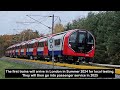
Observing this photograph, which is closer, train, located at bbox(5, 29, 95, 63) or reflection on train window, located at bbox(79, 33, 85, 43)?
train, located at bbox(5, 29, 95, 63)

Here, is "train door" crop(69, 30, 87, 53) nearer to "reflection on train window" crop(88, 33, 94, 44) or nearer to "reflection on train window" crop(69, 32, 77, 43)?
"reflection on train window" crop(69, 32, 77, 43)

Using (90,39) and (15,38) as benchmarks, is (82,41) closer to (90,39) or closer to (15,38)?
(90,39)

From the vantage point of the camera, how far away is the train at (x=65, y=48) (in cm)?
956

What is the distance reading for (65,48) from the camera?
11.5m

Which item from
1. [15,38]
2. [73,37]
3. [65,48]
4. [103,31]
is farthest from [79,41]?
[15,38]

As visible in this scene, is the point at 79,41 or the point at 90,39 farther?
the point at 79,41

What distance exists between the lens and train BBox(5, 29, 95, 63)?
9562 millimetres

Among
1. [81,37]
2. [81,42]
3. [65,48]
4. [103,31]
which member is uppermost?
[103,31]

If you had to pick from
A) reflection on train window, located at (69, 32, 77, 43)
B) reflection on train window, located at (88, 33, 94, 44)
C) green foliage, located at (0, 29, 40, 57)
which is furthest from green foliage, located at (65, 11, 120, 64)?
green foliage, located at (0, 29, 40, 57)

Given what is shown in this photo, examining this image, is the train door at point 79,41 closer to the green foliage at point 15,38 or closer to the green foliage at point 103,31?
the green foliage at point 103,31
